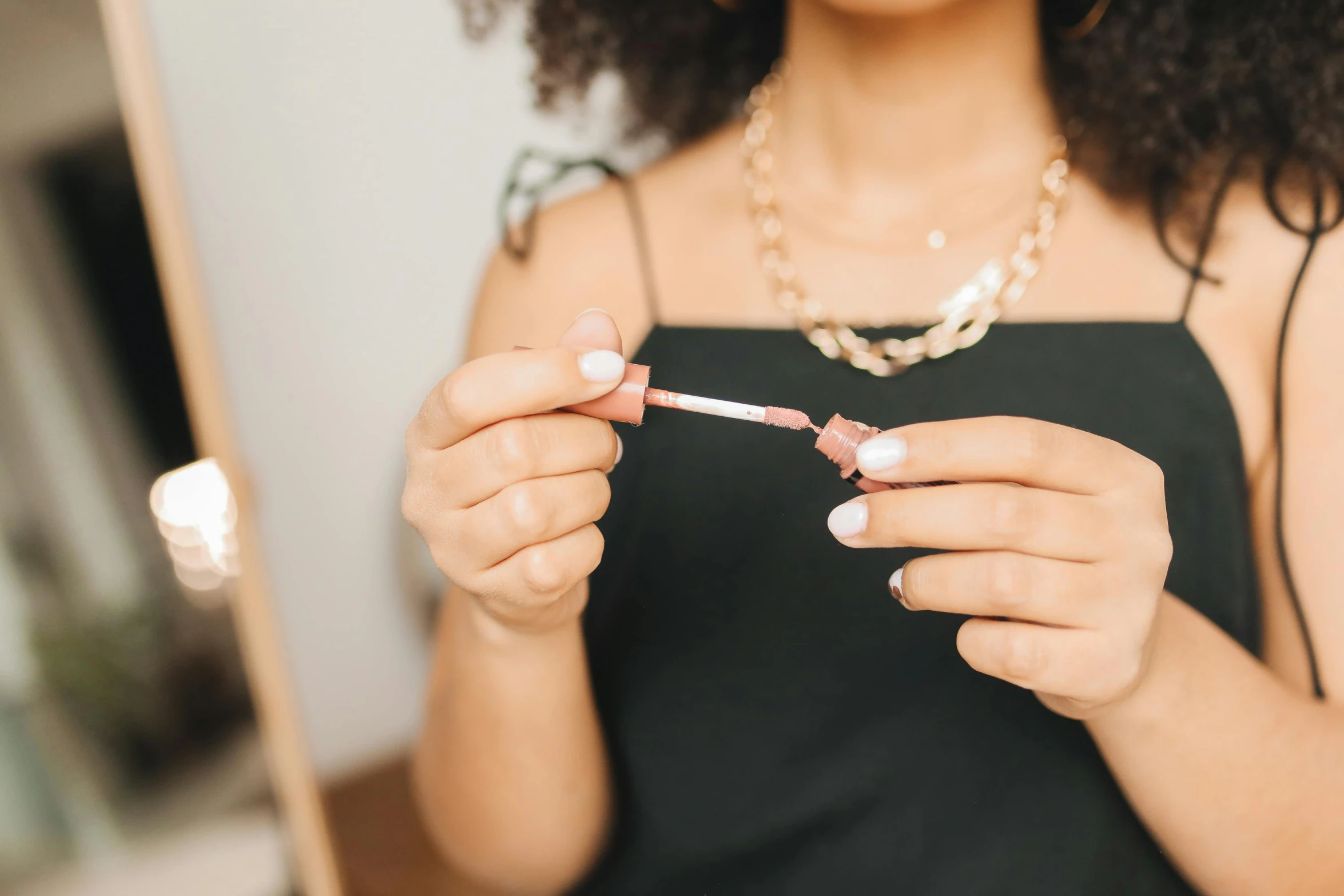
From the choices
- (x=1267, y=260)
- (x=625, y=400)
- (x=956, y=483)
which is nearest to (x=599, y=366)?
(x=625, y=400)

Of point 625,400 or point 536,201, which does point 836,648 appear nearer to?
point 625,400

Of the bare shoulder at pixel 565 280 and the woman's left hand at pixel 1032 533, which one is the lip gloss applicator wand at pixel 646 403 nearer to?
the woman's left hand at pixel 1032 533

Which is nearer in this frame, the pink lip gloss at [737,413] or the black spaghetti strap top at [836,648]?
the pink lip gloss at [737,413]

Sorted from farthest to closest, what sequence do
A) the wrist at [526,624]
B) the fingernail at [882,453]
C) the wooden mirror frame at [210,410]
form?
1. the wooden mirror frame at [210,410]
2. the wrist at [526,624]
3. the fingernail at [882,453]

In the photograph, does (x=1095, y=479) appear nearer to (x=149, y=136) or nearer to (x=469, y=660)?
(x=469, y=660)

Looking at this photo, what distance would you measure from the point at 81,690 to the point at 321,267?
0.32 m

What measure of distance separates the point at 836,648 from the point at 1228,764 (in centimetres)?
17

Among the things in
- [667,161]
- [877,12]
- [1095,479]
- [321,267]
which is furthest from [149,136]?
[1095,479]

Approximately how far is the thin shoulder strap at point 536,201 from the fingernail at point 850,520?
25cm

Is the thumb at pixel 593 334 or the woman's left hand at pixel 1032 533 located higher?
the thumb at pixel 593 334

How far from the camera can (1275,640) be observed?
44 cm

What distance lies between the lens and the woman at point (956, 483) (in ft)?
1.30

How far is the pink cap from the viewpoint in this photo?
33 centimetres

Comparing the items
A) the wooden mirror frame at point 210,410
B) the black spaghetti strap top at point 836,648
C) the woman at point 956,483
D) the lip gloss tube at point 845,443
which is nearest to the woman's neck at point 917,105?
the woman at point 956,483
